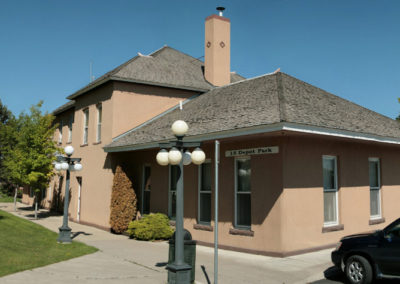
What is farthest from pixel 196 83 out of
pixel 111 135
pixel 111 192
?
pixel 111 192

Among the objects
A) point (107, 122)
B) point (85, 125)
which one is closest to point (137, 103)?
point (107, 122)

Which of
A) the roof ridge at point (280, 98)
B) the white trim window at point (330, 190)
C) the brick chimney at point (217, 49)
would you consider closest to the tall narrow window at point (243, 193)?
the roof ridge at point (280, 98)

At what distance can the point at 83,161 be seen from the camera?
20.7 metres

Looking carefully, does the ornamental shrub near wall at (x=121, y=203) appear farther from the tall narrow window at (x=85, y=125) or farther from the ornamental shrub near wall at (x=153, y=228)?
the tall narrow window at (x=85, y=125)

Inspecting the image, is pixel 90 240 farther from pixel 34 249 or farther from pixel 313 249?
pixel 313 249

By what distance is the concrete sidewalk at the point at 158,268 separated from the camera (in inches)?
337

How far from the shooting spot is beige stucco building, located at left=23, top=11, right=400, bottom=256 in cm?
1128

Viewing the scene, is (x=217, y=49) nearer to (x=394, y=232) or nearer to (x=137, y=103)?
(x=137, y=103)

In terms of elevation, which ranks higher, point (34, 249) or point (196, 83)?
point (196, 83)

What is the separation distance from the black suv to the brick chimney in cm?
Answer: 1363

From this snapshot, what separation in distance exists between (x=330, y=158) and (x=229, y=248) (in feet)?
14.7

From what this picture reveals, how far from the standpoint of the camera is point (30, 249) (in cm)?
1203

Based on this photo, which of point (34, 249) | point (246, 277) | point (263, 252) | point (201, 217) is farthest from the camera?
point (201, 217)

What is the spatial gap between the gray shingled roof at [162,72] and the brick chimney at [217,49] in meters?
0.64
